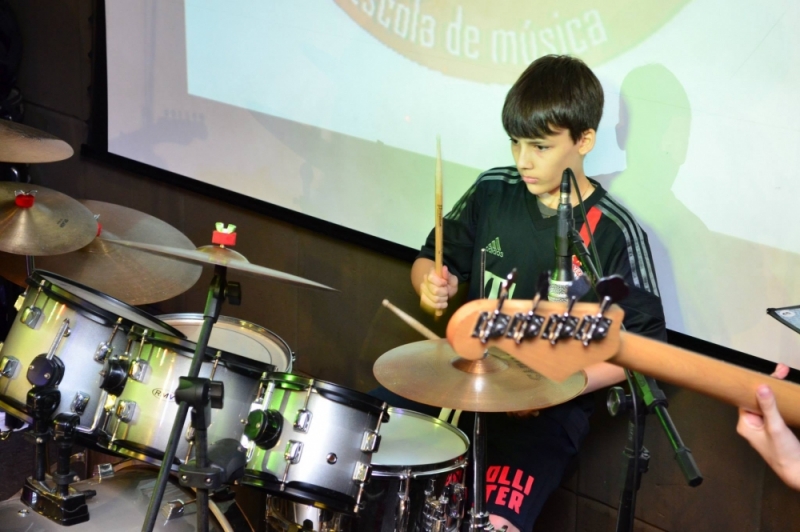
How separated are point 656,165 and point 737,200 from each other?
201mm

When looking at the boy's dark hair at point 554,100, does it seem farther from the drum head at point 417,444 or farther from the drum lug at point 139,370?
the drum lug at point 139,370

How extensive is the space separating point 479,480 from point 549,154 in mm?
702

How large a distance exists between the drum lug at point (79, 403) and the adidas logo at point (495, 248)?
0.98m

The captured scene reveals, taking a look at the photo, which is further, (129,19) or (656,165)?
(129,19)

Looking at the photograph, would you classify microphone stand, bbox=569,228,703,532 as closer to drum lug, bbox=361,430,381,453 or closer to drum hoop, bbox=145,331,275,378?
drum lug, bbox=361,430,381,453

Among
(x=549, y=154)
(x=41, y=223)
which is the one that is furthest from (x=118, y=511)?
(x=549, y=154)

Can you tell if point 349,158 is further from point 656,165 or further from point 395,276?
point 656,165

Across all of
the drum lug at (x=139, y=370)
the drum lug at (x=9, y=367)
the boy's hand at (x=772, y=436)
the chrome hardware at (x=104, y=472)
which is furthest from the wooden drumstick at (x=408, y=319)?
the drum lug at (x=9, y=367)

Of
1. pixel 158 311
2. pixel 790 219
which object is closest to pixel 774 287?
pixel 790 219

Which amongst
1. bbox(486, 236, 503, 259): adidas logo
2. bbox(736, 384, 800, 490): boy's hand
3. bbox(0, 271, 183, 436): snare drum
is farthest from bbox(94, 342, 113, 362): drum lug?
bbox(736, 384, 800, 490): boy's hand

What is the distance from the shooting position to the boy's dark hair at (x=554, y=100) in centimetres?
178

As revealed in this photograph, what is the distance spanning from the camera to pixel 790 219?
1.75 metres

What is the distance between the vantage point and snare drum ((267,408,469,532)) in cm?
169

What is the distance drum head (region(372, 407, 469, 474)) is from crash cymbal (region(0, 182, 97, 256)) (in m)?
0.93
